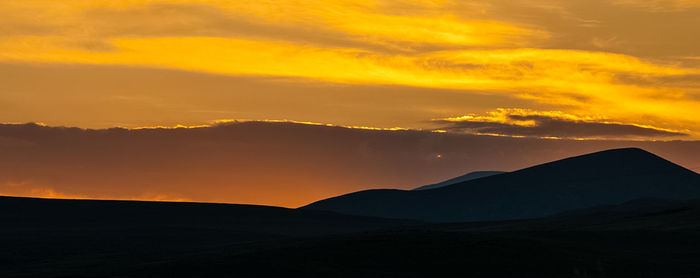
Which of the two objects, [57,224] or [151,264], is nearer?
[151,264]

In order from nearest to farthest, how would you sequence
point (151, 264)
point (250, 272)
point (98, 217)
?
point (250, 272) → point (151, 264) → point (98, 217)

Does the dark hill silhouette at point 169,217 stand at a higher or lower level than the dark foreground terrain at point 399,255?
higher

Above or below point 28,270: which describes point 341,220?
above

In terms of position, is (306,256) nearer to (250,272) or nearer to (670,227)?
(250,272)

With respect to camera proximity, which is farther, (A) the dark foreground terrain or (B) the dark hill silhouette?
(B) the dark hill silhouette

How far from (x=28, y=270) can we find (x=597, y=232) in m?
45.6

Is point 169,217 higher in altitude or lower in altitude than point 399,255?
higher

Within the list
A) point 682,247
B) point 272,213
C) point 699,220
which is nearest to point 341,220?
point 272,213

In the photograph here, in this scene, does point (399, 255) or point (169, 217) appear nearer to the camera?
point (399, 255)

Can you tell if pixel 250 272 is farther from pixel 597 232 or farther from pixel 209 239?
pixel 209 239

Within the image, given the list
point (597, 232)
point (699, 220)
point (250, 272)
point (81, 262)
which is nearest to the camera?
point (250, 272)

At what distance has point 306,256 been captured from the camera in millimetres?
59406

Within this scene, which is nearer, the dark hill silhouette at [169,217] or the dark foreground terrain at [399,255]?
the dark foreground terrain at [399,255]

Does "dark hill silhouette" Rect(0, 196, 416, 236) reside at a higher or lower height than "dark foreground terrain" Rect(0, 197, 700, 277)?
higher
